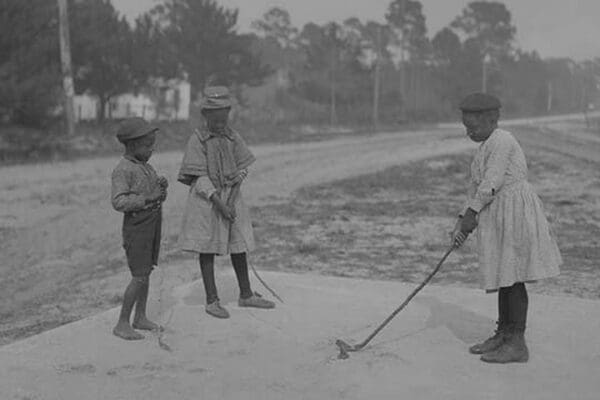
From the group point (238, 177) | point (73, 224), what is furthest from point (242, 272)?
point (73, 224)

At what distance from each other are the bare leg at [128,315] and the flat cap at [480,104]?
7.49ft

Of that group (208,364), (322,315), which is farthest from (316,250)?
(208,364)

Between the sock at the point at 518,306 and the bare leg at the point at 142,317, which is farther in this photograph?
the bare leg at the point at 142,317

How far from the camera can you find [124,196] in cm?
493

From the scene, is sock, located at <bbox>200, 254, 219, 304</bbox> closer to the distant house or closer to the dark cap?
the dark cap

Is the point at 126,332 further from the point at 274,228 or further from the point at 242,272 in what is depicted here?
the point at 274,228

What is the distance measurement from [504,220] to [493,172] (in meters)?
0.30

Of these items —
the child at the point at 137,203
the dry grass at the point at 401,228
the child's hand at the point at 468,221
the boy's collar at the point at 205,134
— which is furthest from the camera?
the dry grass at the point at 401,228

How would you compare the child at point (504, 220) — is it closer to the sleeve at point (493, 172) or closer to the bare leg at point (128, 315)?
the sleeve at point (493, 172)

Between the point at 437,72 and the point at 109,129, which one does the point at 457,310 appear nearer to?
the point at 109,129

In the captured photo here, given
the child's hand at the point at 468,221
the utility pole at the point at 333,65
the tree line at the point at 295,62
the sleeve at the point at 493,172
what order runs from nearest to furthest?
1. the sleeve at the point at 493,172
2. the child's hand at the point at 468,221
3. the tree line at the point at 295,62
4. the utility pole at the point at 333,65

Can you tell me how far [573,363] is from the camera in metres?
4.67

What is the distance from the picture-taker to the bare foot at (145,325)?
17.4 ft

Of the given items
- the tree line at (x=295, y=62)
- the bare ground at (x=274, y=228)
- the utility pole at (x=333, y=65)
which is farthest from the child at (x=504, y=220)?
the utility pole at (x=333, y=65)
